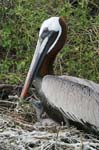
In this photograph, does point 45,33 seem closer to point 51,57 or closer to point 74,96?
point 51,57

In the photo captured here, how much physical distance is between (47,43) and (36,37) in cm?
161

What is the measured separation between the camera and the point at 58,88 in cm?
754

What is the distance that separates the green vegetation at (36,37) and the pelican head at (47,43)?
82 cm

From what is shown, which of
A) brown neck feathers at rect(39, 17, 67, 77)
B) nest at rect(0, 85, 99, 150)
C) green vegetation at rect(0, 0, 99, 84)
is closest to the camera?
nest at rect(0, 85, 99, 150)

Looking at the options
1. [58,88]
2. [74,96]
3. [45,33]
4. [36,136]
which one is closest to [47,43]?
[45,33]

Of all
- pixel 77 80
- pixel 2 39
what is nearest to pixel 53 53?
pixel 77 80

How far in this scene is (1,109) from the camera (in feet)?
25.9

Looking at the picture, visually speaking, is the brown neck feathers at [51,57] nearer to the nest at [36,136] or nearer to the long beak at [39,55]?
the long beak at [39,55]

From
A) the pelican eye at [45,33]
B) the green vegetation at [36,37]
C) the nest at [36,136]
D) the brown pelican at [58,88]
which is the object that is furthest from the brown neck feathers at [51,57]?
the green vegetation at [36,37]

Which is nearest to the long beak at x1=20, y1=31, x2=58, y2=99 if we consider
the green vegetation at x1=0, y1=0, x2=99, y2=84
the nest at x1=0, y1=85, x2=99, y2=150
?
the nest at x1=0, y1=85, x2=99, y2=150

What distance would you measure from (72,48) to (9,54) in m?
0.93

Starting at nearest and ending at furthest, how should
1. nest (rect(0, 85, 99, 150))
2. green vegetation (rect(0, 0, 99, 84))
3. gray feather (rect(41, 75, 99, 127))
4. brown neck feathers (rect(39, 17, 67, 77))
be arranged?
nest (rect(0, 85, 99, 150)) → gray feather (rect(41, 75, 99, 127)) → brown neck feathers (rect(39, 17, 67, 77)) → green vegetation (rect(0, 0, 99, 84))

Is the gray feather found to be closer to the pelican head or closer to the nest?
the nest

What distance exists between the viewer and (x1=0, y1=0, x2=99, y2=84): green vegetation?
30.1ft
